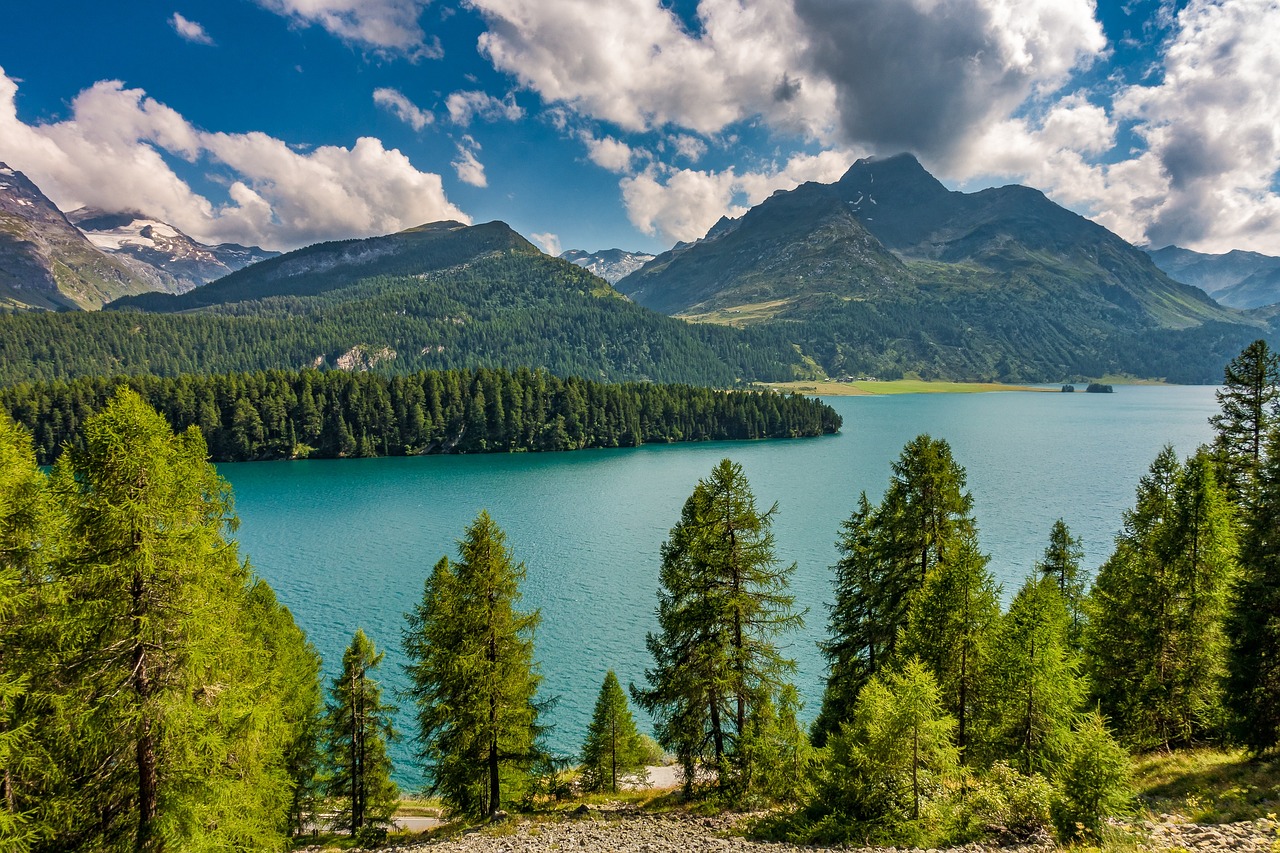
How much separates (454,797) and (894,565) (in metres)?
19.2

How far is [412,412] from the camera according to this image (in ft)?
478

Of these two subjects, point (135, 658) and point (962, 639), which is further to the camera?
point (962, 639)

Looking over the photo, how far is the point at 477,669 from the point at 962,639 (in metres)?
16.3

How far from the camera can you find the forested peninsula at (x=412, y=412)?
134 meters

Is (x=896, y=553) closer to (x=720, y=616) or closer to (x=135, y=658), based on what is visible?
(x=720, y=616)

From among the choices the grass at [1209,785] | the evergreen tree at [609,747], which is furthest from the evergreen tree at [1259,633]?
the evergreen tree at [609,747]

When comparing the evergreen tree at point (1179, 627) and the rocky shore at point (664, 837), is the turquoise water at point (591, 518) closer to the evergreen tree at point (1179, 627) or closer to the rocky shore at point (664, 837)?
the rocky shore at point (664, 837)

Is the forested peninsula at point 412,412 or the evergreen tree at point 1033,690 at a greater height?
the forested peninsula at point 412,412

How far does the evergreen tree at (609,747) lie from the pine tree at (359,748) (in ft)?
29.6

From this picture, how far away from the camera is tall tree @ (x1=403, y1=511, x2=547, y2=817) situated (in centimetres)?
2097

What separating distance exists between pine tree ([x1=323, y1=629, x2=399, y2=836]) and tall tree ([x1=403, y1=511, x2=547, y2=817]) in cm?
332

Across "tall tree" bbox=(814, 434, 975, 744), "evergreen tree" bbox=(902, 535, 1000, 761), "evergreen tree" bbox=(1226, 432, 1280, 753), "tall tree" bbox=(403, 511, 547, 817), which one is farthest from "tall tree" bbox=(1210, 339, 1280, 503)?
"tall tree" bbox=(403, 511, 547, 817)

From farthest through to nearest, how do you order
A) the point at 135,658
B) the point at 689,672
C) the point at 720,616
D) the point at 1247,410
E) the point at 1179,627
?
the point at 1247,410
the point at 689,672
the point at 1179,627
the point at 720,616
the point at 135,658

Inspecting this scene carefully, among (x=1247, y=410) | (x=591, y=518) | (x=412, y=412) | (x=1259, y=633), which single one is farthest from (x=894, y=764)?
(x=412, y=412)
